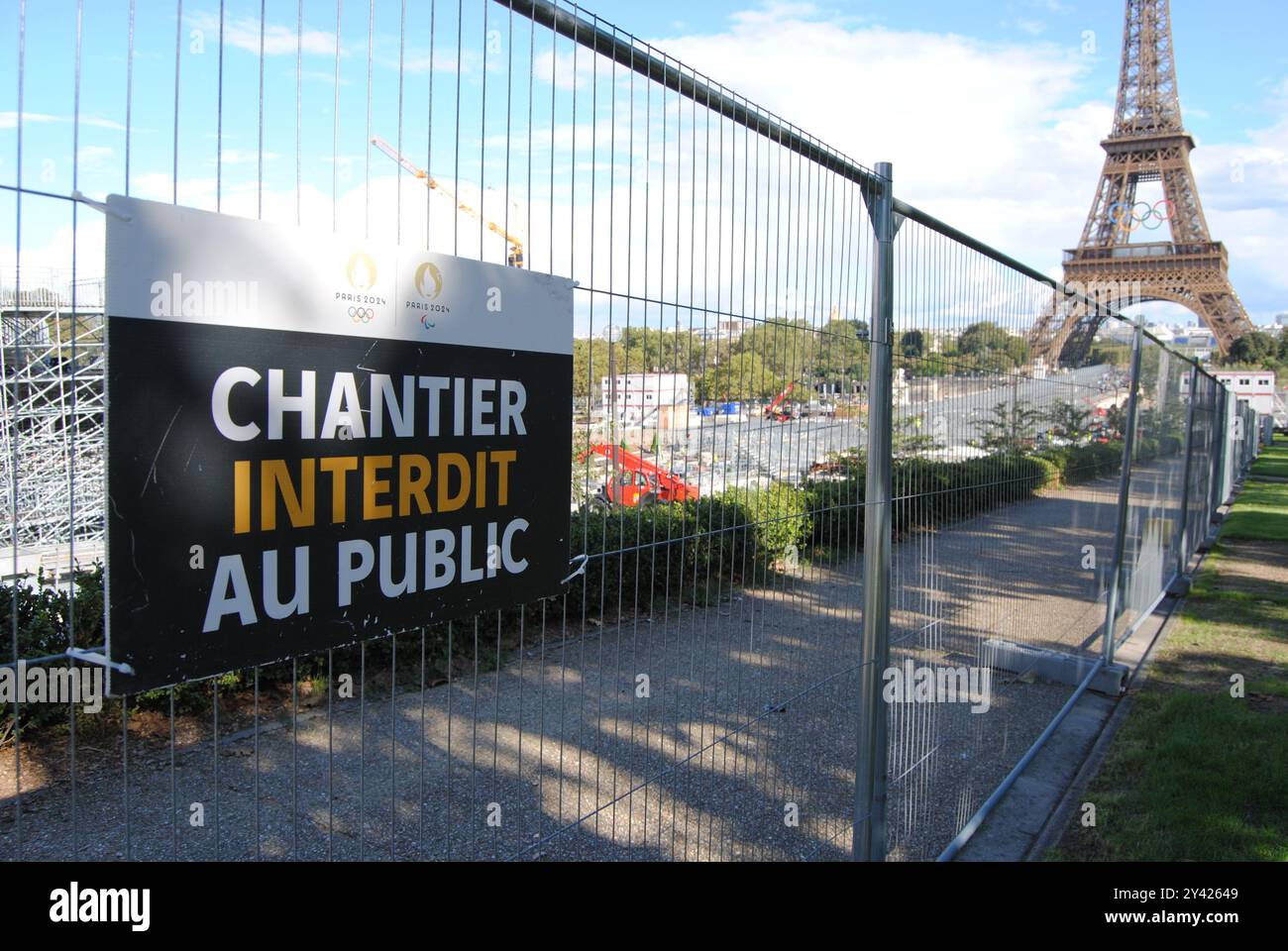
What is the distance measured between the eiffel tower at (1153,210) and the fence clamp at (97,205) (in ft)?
144

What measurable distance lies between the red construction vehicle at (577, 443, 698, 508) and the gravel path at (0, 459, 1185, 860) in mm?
446

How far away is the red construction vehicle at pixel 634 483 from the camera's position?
246 cm

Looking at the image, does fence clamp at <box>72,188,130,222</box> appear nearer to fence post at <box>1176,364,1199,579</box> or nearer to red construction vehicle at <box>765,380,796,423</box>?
red construction vehicle at <box>765,380,796,423</box>

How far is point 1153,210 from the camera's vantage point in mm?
45375

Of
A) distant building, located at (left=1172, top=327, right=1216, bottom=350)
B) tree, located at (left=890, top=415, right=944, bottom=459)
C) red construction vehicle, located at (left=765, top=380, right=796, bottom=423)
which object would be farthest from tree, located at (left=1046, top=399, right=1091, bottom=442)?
distant building, located at (left=1172, top=327, right=1216, bottom=350)

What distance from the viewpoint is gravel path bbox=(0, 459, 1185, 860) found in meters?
3.51

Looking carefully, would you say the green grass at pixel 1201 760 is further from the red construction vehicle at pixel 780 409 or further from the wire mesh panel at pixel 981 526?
the red construction vehicle at pixel 780 409

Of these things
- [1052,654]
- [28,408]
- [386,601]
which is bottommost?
[1052,654]

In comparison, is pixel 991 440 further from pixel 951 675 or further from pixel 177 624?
pixel 177 624

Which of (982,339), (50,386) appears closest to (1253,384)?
(982,339)

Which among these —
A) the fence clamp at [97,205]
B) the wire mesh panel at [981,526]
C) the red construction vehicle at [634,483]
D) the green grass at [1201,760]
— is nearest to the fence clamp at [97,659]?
the fence clamp at [97,205]
